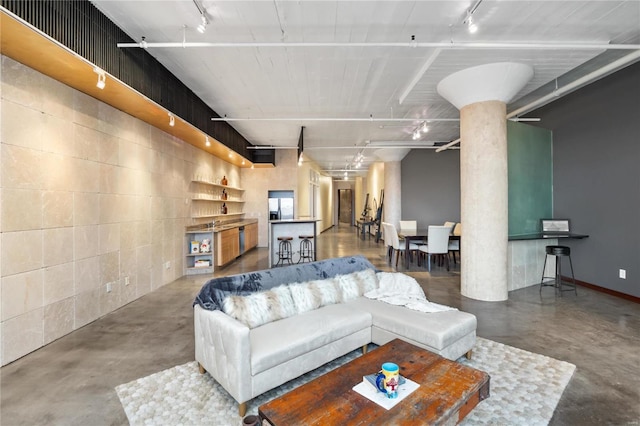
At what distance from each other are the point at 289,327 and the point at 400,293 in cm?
150

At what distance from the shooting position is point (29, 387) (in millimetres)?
2404

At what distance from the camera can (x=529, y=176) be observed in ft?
18.5

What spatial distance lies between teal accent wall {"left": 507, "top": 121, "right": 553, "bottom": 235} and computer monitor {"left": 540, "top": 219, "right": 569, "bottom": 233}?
93mm

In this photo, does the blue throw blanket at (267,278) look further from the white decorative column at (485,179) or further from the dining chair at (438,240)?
the dining chair at (438,240)

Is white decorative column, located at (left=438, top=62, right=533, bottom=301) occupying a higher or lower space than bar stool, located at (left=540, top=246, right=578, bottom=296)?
higher

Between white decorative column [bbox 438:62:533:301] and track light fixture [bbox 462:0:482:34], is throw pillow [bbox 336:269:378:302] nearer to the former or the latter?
white decorative column [bbox 438:62:533:301]

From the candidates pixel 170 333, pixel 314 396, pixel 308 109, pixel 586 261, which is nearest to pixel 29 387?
pixel 170 333

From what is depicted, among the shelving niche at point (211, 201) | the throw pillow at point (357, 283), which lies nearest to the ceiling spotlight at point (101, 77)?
the throw pillow at point (357, 283)

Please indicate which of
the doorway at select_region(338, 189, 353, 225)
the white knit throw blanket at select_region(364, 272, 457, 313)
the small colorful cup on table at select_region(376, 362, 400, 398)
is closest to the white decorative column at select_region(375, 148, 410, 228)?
the white knit throw blanket at select_region(364, 272, 457, 313)

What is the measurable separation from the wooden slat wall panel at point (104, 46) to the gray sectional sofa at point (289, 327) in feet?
8.29

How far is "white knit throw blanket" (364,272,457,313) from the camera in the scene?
120 inches

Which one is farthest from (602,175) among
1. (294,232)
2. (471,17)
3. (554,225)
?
(294,232)

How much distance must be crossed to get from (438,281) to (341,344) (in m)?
3.73

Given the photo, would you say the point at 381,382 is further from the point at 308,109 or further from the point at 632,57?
the point at 308,109
